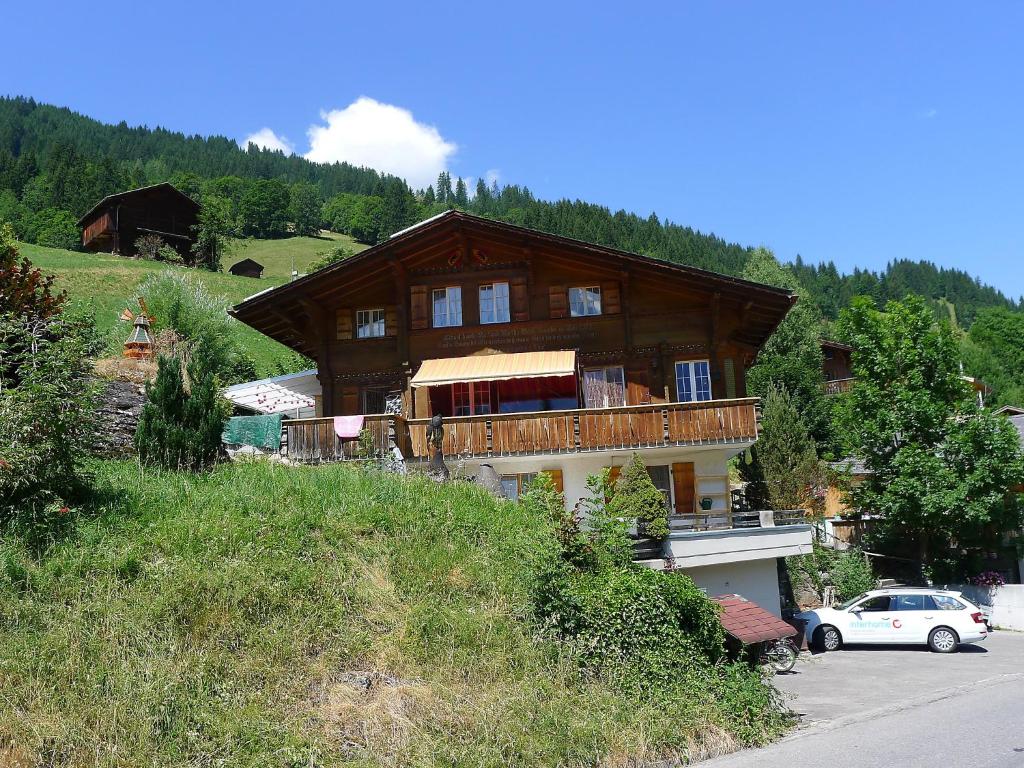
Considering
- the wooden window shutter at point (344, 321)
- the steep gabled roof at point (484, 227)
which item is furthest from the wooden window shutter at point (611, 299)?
the wooden window shutter at point (344, 321)

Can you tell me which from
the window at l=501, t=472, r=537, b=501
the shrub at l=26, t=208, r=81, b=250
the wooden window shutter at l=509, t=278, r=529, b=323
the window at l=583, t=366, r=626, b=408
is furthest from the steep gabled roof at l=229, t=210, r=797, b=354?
the shrub at l=26, t=208, r=81, b=250

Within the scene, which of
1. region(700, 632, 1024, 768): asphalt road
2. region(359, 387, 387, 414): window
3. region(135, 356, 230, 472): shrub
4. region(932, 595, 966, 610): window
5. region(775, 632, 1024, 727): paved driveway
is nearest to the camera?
region(700, 632, 1024, 768): asphalt road

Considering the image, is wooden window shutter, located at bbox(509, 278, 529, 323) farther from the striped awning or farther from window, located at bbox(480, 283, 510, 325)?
the striped awning

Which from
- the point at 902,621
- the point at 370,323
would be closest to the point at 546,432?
the point at 370,323

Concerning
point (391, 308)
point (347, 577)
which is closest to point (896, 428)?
point (391, 308)

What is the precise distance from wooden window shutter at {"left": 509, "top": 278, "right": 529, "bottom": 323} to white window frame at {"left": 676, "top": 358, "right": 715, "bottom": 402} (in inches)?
177

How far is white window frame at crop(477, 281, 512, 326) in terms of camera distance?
80.3 feet

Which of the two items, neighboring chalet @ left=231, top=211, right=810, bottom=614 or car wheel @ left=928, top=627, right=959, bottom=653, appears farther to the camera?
neighboring chalet @ left=231, top=211, right=810, bottom=614

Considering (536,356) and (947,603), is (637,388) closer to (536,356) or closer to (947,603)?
(536,356)

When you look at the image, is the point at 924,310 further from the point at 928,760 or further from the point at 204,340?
the point at 204,340

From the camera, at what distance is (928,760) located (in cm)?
1037

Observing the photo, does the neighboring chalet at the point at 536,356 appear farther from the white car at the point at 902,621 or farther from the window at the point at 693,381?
the white car at the point at 902,621

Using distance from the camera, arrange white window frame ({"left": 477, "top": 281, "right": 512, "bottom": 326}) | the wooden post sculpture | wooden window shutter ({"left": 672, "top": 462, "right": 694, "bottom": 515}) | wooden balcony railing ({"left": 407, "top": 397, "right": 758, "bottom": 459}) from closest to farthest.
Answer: the wooden post sculpture, wooden balcony railing ({"left": 407, "top": 397, "right": 758, "bottom": 459}), wooden window shutter ({"left": 672, "top": 462, "right": 694, "bottom": 515}), white window frame ({"left": 477, "top": 281, "right": 512, "bottom": 326})

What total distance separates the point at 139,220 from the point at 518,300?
208ft
